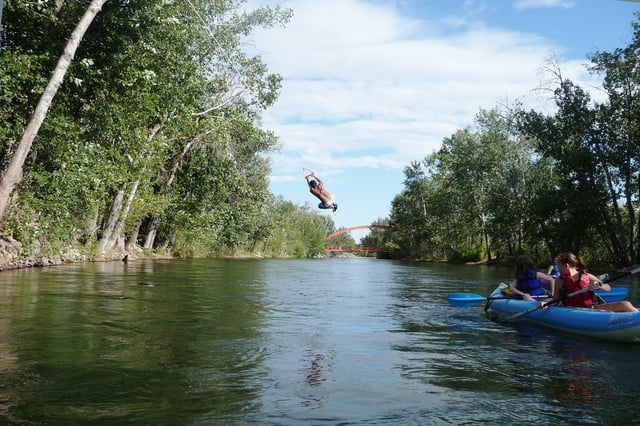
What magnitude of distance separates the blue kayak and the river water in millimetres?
164

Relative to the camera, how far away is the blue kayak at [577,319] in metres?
7.05

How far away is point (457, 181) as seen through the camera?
46.8m

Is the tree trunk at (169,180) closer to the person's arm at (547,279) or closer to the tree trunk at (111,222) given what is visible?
the tree trunk at (111,222)

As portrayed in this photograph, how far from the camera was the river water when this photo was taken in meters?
3.98

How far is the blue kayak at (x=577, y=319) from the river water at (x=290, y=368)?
0.16m

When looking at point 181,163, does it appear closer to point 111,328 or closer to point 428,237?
point 111,328

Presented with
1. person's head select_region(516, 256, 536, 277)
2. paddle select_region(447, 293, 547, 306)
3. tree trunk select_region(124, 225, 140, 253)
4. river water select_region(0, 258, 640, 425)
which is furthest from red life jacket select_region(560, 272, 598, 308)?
tree trunk select_region(124, 225, 140, 253)

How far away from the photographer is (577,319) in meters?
7.84

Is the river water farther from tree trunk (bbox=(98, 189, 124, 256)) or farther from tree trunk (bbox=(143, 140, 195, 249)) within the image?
tree trunk (bbox=(143, 140, 195, 249))

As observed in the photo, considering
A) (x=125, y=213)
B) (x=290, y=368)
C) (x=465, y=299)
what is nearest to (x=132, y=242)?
(x=125, y=213)

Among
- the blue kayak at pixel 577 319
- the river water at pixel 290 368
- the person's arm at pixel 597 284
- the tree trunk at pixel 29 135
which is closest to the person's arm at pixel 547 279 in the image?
the blue kayak at pixel 577 319

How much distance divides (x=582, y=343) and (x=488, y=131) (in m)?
37.9

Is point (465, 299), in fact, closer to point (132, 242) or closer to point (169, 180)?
point (169, 180)

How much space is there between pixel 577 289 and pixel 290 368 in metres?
5.12
